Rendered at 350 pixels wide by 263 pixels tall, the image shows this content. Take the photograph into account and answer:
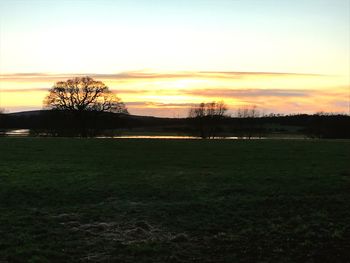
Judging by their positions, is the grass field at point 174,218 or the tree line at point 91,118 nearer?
the grass field at point 174,218

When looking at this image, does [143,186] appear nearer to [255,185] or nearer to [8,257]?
[255,185]

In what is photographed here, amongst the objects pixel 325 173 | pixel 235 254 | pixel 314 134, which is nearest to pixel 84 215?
pixel 235 254

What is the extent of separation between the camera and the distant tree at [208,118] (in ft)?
349

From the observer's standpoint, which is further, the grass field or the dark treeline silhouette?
the dark treeline silhouette

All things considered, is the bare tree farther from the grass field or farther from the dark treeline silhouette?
the grass field

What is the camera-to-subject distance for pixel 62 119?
88500 mm

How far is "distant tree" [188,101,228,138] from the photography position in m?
106

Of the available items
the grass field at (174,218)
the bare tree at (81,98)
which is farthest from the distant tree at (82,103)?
the grass field at (174,218)

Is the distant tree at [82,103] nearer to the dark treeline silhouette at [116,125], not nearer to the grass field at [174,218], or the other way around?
the dark treeline silhouette at [116,125]

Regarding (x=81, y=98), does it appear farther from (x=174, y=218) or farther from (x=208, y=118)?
(x=174, y=218)

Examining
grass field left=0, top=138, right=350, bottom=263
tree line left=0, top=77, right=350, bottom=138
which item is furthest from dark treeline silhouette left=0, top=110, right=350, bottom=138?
grass field left=0, top=138, right=350, bottom=263

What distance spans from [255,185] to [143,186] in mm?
4237

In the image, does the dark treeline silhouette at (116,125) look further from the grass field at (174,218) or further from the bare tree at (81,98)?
the grass field at (174,218)

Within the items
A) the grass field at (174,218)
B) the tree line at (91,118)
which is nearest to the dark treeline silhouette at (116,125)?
the tree line at (91,118)
